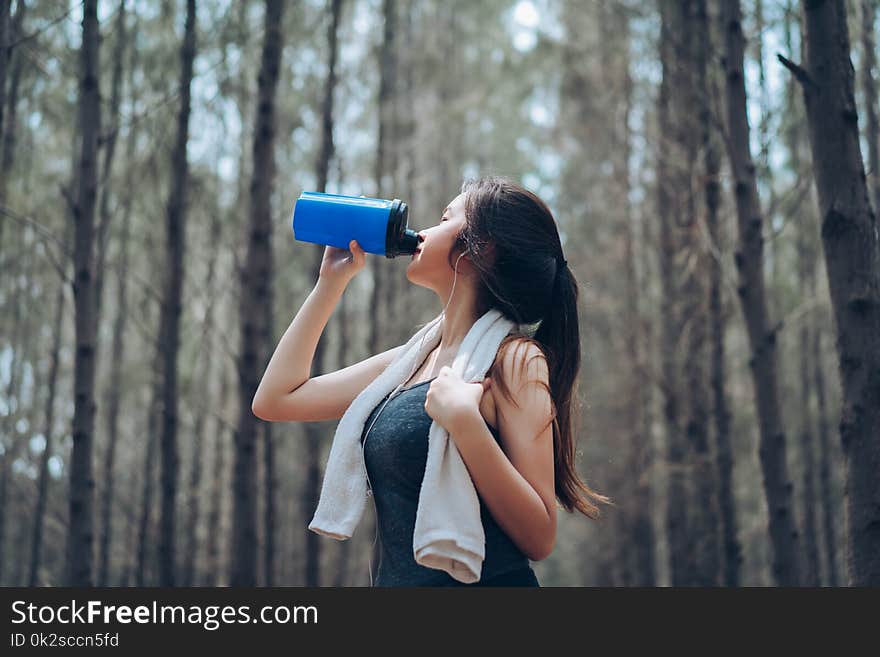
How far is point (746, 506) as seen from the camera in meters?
17.2

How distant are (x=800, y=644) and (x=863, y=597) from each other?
24 centimetres

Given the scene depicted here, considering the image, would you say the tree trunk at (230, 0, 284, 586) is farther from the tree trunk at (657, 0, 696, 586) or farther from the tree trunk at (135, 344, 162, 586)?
the tree trunk at (657, 0, 696, 586)

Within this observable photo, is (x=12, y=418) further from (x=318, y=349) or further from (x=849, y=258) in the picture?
(x=849, y=258)

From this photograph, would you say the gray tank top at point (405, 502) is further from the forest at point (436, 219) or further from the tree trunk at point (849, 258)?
the tree trunk at point (849, 258)

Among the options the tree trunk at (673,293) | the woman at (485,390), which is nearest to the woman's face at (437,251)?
the woman at (485,390)

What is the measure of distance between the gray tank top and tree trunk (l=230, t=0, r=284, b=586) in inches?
137

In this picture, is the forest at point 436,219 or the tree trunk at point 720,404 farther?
the tree trunk at point 720,404

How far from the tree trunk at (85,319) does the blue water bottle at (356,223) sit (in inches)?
104

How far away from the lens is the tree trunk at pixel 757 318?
4582 mm

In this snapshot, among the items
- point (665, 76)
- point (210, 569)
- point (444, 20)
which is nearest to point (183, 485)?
point (210, 569)

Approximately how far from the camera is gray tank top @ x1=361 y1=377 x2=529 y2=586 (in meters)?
2.02

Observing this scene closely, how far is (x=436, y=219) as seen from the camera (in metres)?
14.6

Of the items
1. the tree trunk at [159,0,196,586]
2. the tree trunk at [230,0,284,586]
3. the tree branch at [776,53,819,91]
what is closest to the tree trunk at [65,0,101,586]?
the tree trunk at [230,0,284,586]

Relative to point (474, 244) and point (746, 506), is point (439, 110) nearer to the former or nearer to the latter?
point (746, 506)
